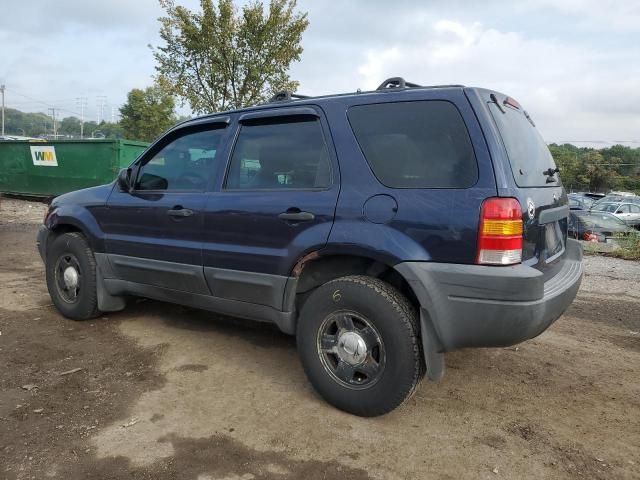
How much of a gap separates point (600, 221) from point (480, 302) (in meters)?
11.5

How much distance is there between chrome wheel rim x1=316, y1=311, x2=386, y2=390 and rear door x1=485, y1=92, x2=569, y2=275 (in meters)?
0.96

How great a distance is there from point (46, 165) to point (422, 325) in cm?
1465

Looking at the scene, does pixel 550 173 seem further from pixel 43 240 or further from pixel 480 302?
pixel 43 240

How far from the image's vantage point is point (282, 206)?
3211 mm

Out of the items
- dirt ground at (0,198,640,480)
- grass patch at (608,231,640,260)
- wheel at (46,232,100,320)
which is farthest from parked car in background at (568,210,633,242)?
wheel at (46,232,100,320)

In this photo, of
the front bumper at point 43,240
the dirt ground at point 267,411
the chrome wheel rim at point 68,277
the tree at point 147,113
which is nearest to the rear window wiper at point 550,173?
the dirt ground at point 267,411

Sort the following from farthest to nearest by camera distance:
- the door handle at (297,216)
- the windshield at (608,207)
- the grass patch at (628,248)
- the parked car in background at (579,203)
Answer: the windshield at (608,207) < the parked car in background at (579,203) < the grass patch at (628,248) < the door handle at (297,216)

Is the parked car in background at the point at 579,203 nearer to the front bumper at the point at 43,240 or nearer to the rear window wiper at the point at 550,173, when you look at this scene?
the rear window wiper at the point at 550,173

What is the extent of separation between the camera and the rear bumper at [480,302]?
256cm

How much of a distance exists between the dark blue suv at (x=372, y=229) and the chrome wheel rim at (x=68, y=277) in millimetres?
1021

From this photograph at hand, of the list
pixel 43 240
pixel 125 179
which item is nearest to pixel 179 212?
pixel 125 179

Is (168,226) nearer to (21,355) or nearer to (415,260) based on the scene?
(21,355)

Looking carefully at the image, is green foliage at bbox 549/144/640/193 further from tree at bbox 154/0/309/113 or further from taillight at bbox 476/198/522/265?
taillight at bbox 476/198/522/265

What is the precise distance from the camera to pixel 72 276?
182 inches
